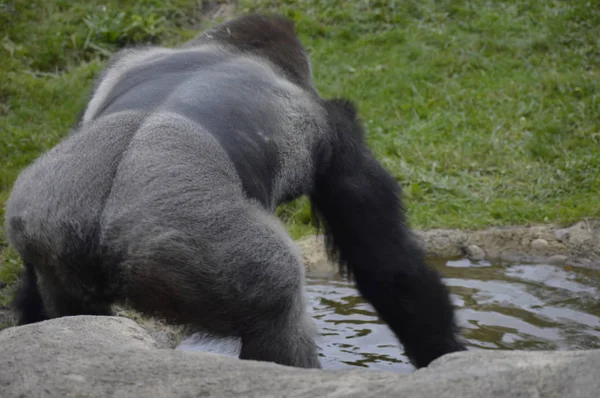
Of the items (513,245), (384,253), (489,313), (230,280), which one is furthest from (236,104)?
(513,245)

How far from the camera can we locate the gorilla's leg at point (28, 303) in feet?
11.5

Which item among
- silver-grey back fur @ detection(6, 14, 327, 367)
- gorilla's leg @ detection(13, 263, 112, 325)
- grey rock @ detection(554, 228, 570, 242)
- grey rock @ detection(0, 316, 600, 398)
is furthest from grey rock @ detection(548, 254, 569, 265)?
grey rock @ detection(0, 316, 600, 398)

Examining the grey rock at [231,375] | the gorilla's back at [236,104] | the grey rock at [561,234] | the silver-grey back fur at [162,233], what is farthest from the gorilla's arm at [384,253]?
the grey rock at [561,234]

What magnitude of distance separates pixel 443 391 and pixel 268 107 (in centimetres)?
173

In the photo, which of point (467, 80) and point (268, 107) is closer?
point (268, 107)

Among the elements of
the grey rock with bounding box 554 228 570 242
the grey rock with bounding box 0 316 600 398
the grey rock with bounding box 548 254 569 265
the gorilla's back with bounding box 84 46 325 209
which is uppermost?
the gorilla's back with bounding box 84 46 325 209

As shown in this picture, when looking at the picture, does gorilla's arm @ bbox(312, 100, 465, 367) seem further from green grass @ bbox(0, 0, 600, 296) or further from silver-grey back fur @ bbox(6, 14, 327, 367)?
green grass @ bbox(0, 0, 600, 296)

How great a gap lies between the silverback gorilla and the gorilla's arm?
0.21m

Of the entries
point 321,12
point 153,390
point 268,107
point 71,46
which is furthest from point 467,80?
point 153,390

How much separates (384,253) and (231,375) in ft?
5.53

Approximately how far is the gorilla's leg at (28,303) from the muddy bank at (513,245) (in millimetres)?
2210

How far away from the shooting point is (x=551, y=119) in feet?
24.2

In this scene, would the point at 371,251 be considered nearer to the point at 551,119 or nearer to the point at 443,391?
the point at 443,391

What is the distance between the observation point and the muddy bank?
18.3 feet
